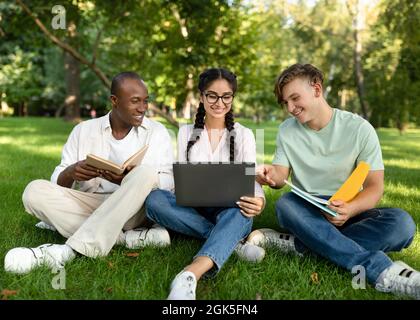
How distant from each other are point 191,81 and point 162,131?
11.5 m

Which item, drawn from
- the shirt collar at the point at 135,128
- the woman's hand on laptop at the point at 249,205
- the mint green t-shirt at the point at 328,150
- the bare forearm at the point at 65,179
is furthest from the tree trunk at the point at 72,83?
the woman's hand on laptop at the point at 249,205

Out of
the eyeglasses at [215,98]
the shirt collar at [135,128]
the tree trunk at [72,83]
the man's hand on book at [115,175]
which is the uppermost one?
the tree trunk at [72,83]

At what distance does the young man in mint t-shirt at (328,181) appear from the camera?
2.99 m

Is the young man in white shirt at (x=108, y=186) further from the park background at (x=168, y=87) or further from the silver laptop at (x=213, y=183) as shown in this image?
the silver laptop at (x=213, y=183)

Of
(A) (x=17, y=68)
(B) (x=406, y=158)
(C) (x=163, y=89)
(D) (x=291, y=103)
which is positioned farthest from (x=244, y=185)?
(A) (x=17, y=68)

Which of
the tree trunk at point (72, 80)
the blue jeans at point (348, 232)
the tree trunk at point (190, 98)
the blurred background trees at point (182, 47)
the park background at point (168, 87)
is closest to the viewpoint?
the park background at point (168, 87)

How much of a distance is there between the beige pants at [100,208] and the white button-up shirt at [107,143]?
20 cm

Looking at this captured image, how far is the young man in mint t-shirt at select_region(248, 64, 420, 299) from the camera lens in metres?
2.99

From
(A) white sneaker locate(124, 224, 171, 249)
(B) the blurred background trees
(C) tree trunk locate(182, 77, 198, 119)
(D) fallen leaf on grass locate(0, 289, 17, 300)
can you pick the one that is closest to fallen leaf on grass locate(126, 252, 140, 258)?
(A) white sneaker locate(124, 224, 171, 249)

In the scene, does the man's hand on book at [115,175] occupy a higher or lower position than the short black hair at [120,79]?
lower

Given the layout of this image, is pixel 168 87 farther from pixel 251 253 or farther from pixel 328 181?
pixel 251 253

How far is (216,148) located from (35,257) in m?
1.36

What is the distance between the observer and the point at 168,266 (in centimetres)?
310

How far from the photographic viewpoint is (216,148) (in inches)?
140
